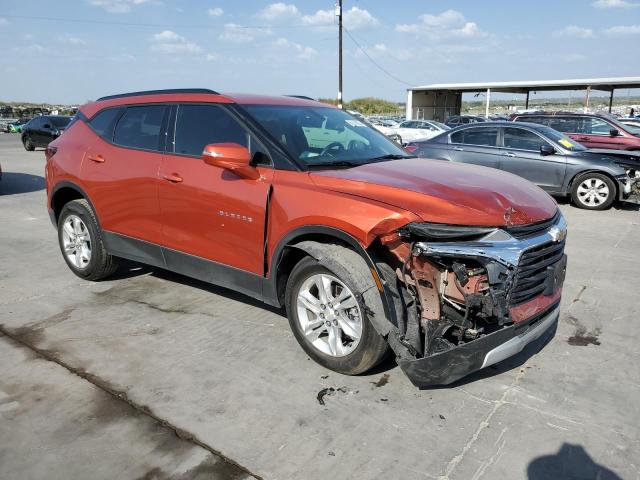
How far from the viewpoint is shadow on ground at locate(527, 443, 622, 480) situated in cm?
255

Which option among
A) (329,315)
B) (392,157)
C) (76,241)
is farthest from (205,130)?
(76,241)

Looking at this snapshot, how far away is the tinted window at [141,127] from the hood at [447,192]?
Answer: 1.75 metres

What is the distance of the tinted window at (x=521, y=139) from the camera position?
10055 millimetres

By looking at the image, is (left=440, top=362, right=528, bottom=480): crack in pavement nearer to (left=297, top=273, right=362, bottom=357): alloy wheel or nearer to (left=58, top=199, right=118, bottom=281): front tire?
(left=297, top=273, right=362, bottom=357): alloy wheel

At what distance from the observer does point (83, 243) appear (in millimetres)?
5285

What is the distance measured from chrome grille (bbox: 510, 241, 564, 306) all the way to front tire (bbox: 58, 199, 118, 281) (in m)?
3.81

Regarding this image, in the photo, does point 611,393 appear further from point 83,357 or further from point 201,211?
point 83,357

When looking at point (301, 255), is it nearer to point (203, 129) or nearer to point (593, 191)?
point (203, 129)

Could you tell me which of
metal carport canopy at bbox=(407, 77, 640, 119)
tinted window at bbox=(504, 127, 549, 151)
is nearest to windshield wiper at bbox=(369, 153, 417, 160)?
tinted window at bbox=(504, 127, 549, 151)

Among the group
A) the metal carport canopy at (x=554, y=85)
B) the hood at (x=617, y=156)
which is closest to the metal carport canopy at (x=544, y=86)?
the metal carport canopy at (x=554, y=85)

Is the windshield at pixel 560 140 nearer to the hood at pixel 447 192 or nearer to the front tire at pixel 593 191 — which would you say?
the front tire at pixel 593 191

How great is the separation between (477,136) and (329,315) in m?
8.31

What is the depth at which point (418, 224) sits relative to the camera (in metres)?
2.94

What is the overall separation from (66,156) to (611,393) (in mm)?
5080
